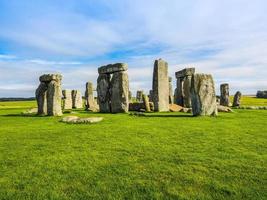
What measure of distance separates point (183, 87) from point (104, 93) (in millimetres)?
8423

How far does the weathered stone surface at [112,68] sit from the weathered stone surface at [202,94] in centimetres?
638

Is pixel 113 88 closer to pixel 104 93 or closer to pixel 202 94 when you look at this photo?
pixel 104 93

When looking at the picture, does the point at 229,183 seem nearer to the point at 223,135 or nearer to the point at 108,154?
the point at 108,154

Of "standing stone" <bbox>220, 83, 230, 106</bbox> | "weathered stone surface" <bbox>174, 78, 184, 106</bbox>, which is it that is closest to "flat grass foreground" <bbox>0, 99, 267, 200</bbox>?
"weathered stone surface" <bbox>174, 78, 184, 106</bbox>

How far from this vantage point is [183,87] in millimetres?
27547

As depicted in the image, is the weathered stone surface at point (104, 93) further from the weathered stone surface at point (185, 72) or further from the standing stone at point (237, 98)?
the standing stone at point (237, 98)

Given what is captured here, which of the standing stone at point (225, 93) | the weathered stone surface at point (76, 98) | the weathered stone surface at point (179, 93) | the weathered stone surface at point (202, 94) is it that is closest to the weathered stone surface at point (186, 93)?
the weathered stone surface at point (179, 93)

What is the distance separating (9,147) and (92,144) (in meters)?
2.55

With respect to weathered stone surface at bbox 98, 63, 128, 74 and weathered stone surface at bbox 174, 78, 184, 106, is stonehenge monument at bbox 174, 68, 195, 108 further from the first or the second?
weathered stone surface at bbox 98, 63, 128, 74

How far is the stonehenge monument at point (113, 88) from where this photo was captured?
21234 mm

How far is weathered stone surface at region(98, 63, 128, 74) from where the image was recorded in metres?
21.5

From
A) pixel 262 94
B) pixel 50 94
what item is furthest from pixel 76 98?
pixel 262 94

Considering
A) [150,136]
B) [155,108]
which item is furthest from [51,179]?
[155,108]

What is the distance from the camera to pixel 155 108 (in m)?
22.5
